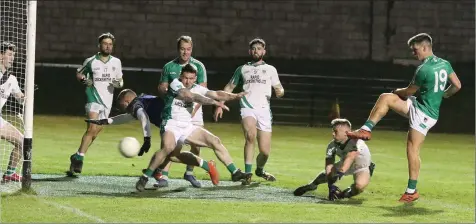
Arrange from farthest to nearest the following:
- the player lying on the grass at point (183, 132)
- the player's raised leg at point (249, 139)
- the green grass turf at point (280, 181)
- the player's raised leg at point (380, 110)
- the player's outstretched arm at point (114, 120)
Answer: the player's raised leg at point (249, 139) < the player's outstretched arm at point (114, 120) < the player lying on the grass at point (183, 132) < the player's raised leg at point (380, 110) < the green grass turf at point (280, 181)

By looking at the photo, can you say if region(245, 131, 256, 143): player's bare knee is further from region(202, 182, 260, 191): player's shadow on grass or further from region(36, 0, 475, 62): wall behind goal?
region(36, 0, 475, 62): wall behind goal

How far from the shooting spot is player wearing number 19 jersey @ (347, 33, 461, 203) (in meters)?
11.5

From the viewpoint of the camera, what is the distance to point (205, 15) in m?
31.1

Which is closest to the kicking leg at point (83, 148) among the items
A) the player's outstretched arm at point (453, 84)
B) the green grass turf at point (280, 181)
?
the green grass turf at point (280, 181)

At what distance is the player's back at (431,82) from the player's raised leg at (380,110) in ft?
0.64

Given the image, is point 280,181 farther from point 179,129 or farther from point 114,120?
point 114,120

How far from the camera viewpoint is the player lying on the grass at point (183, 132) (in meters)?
11.7

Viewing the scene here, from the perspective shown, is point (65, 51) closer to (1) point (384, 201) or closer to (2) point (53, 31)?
(2) point (53, 31)

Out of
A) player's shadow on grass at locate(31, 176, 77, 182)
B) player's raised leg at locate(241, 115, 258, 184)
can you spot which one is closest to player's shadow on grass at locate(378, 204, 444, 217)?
player's raised leg at locate(241, 115, 258, 184)

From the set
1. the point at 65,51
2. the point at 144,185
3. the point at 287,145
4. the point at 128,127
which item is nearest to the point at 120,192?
the point at 144,185

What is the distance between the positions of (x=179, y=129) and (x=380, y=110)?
232cm

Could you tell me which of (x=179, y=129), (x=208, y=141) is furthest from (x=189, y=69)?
(x=208, y=141)

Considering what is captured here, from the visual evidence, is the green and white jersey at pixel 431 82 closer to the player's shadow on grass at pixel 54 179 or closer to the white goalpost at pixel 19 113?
the white goalpost at pixel 19 113

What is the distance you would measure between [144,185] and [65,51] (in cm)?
1957
